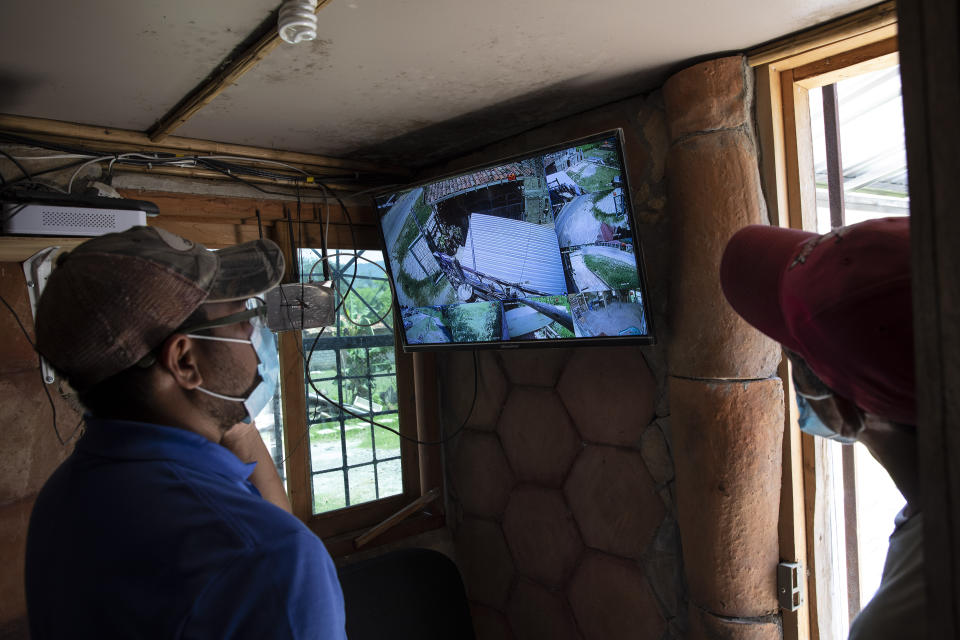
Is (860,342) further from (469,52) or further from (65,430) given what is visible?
(65,430)

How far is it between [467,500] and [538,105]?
5.88 feet

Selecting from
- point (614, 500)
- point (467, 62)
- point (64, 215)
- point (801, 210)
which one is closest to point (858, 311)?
point (801, 210)

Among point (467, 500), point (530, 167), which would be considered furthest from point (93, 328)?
point (467, 500)

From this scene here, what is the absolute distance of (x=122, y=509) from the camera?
82cm

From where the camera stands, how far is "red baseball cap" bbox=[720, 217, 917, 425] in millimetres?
600

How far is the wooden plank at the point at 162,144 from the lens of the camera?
1.82 m

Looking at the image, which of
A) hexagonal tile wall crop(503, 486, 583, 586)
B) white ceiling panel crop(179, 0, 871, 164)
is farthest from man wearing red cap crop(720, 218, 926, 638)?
hexagonal tile wall crop(503, 486, 583, 586)

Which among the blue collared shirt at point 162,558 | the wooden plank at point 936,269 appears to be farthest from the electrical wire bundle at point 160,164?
the wooden plank at point 936,269

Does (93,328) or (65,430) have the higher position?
(93,328)

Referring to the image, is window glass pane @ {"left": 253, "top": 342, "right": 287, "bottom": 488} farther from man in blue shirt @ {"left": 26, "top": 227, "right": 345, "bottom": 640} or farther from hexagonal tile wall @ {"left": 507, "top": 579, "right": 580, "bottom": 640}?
man in blue shirt @ {"left": 26, "top": 227, "right": 345, "bottom": 640}

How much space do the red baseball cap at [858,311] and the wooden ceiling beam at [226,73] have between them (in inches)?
40.6

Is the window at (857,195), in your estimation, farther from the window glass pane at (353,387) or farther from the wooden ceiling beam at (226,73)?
the window glass pane at (353,387)

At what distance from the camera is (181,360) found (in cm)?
101

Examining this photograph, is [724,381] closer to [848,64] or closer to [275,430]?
[848,64]
